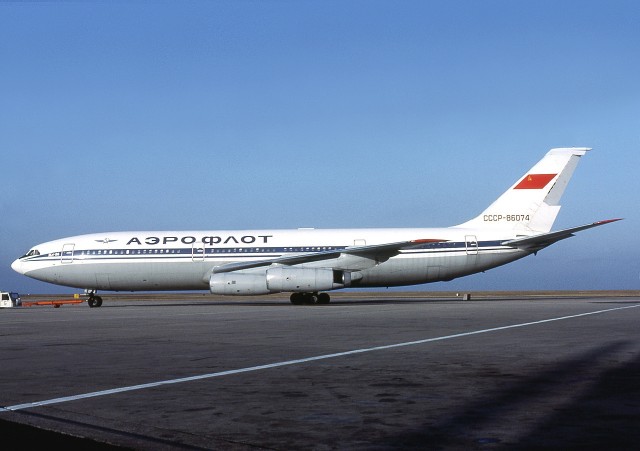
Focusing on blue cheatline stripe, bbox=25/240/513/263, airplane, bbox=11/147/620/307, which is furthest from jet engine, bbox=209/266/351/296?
blue cheatline stripe, bbox=25/240/513/263

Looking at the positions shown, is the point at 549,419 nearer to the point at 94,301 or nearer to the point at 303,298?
the point at 303,298

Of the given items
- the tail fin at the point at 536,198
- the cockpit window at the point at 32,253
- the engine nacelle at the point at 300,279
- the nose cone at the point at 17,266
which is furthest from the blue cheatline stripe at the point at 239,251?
the nose cone at the point at 17,266

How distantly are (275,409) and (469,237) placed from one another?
27510 millimetres

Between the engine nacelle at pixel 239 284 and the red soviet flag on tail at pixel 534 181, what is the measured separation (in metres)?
13.3

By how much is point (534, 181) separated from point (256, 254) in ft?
45.3

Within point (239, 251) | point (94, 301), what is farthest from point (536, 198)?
point (94, 301)

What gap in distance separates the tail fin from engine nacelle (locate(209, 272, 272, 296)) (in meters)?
11.0

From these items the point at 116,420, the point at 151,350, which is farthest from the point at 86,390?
the point at 151,350

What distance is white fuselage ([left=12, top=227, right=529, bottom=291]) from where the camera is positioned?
106 feet

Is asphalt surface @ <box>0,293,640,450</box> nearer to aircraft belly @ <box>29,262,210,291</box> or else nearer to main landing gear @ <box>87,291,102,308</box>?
aircraft belly @ <box>29,262,210,291</box>

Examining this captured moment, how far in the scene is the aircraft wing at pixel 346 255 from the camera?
99.7ft

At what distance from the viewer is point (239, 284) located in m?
30.2

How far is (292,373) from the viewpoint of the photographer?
8.09 meters

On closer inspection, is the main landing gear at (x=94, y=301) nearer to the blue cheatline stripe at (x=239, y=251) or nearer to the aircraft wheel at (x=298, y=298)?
the blue cheatline stripe at (x=239, y=251)
